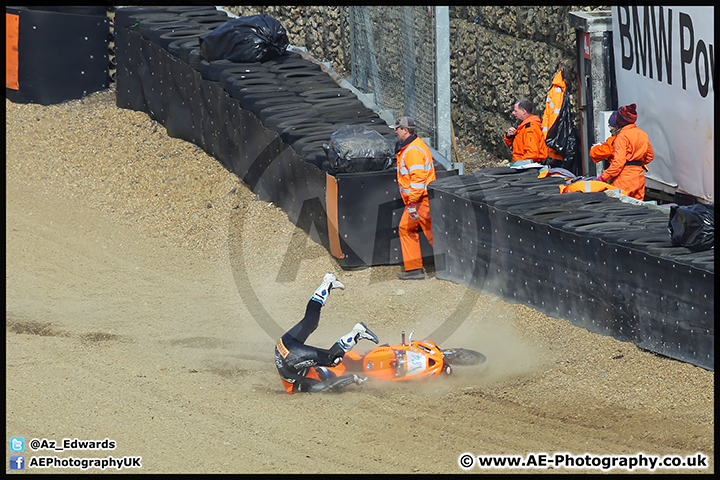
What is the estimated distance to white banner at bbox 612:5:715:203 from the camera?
9.73 meters

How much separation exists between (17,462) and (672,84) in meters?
8.43

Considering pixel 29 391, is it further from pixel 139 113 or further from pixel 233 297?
pixel 139 113

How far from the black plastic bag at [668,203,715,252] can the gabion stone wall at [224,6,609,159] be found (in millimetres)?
5332

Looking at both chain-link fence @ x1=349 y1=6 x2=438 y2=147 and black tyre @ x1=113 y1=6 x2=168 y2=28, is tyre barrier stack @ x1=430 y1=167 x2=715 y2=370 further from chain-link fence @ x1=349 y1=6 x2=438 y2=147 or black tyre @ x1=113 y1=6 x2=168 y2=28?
black tyre @ x1=113 y1=6 x2=168 y2=28

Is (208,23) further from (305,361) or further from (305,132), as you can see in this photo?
(305,361)

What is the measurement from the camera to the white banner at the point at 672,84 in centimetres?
973

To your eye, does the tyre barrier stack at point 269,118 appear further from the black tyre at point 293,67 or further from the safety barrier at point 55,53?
the safety barrier at point 55,53

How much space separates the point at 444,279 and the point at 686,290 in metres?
4.15

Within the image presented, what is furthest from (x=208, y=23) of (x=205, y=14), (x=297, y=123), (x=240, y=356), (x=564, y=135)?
(x=240, y=356)

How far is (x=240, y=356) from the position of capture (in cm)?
962

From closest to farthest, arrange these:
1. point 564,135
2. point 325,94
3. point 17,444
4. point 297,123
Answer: point 17,444, point 564,135, point 297,123, point 325,94

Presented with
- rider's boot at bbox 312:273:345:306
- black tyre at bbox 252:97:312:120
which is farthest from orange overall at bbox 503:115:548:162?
rider's boot at bbox 312:273:345:306

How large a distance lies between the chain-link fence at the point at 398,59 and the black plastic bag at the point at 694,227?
17.8ft

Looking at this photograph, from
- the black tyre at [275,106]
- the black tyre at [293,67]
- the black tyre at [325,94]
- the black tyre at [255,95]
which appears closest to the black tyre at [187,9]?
the black tyre at [293,67]
